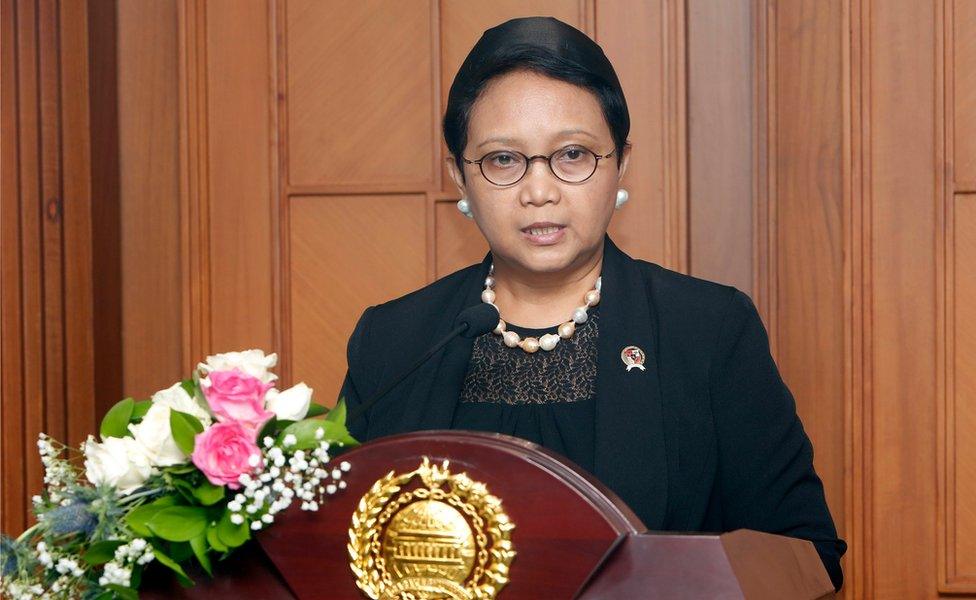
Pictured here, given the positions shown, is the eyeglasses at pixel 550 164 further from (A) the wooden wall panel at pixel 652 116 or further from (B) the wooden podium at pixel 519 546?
(B) the wooden podium at pixel 519 546

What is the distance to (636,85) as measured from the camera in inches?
92.8

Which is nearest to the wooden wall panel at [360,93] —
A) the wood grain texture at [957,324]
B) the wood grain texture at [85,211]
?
the wood grain texture at [85,211]

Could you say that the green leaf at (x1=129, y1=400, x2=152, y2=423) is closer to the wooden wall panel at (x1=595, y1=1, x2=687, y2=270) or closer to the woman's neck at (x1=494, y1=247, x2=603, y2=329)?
the woman's neck at (x1=494, y1=247, x2=603, y2=329)

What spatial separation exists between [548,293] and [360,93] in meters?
0.85

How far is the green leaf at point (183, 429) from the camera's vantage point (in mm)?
1117

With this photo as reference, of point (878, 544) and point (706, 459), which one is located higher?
point (706, 459)

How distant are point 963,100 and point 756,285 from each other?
54 centimetres

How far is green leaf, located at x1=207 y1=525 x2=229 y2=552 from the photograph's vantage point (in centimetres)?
108

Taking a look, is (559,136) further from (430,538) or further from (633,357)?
(430,538)

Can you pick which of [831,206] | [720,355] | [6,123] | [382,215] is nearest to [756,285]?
[831,206]

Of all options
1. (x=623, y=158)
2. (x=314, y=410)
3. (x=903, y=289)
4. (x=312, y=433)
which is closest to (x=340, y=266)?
(x=623, y=158)

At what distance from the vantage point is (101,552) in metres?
1.09

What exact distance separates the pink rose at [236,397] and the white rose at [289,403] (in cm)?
2

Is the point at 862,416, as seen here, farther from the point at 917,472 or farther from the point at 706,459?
the point at 706,459
